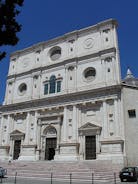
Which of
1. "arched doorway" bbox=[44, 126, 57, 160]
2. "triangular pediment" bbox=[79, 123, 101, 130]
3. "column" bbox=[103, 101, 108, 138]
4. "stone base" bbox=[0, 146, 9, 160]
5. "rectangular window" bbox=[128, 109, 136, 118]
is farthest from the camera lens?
"stone base" bbox=[0, 146, 9, 160]

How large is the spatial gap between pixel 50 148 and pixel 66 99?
6.63 m

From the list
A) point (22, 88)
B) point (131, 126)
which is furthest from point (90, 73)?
point (22, 88)

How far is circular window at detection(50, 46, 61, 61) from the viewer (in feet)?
111

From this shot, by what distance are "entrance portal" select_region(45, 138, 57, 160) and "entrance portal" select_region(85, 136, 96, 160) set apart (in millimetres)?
4530

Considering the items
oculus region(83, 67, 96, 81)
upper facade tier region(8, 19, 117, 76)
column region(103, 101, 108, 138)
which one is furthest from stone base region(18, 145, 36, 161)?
upper facade tier region(8, 19, 117, 76)

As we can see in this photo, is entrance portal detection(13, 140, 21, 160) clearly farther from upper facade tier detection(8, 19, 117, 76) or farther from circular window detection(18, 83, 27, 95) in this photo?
upper facade tier detection(8, 19, 117, 76)

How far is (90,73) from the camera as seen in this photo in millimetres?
29844

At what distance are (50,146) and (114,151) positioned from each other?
9.00 m

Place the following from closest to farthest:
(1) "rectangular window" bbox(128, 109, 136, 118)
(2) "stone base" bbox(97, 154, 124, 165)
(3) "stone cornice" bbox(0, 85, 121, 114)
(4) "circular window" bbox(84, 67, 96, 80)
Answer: (2) "stone base" bbox(97, 154, 124, 165)
(1) "rectangular window" bbox(128, 109, 136, 118)
(3) "stone cornice" bbox(0, 85, 121, 114)
(4) "circular window" bbox(84, 67, 96, 80)

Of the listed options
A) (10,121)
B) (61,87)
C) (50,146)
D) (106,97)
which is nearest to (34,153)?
(50,146)

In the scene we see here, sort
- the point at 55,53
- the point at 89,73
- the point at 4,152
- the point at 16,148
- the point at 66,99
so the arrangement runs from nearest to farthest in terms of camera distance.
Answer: the point at 66,99, the point at 89,73, the point at 16,148, the point at 4,152, the point at 55,53

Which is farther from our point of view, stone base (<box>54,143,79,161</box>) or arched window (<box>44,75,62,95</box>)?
arched window (<box>44,75,62,95</box>)

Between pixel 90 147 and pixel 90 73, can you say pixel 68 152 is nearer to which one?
pixel 90 147

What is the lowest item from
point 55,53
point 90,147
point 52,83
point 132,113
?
point 90,147
